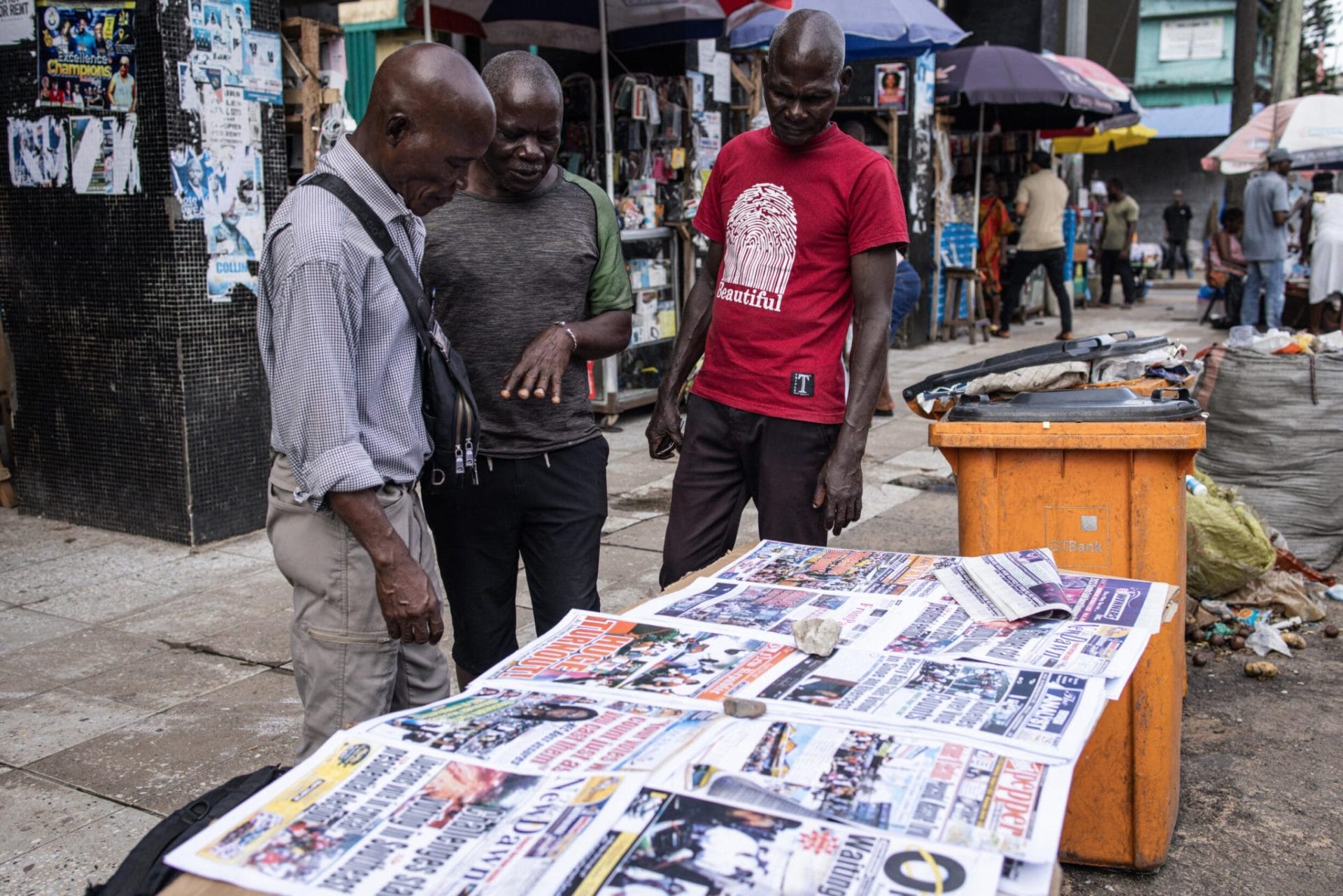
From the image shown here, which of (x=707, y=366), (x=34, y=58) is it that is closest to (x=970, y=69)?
→ (x=34, y=58)

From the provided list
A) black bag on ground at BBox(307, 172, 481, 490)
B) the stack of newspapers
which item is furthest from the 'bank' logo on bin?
black bag on ground at BBox(307, 172, 481, 490)

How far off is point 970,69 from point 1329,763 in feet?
32.7

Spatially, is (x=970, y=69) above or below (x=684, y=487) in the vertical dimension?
above

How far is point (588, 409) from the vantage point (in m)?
3.09

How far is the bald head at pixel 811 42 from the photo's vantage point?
115 inches

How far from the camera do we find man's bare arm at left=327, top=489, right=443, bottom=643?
2.01 metres

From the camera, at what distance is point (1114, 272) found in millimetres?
17844

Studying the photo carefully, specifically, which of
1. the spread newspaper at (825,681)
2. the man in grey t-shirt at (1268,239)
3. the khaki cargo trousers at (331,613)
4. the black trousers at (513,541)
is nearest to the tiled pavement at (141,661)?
the black trousers at (513,541)

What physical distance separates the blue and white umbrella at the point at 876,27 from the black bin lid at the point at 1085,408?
561 centimetres

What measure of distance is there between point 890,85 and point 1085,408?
9.00m

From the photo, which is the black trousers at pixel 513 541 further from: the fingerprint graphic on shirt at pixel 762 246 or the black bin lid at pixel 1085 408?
the black bin lid at pixel 1085 408

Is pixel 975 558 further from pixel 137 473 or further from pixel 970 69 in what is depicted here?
pixel 970 69

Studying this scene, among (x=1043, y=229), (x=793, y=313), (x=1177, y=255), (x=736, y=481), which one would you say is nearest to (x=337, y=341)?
(x=793, y=313)

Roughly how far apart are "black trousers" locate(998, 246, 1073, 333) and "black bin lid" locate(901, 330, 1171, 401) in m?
9.38
